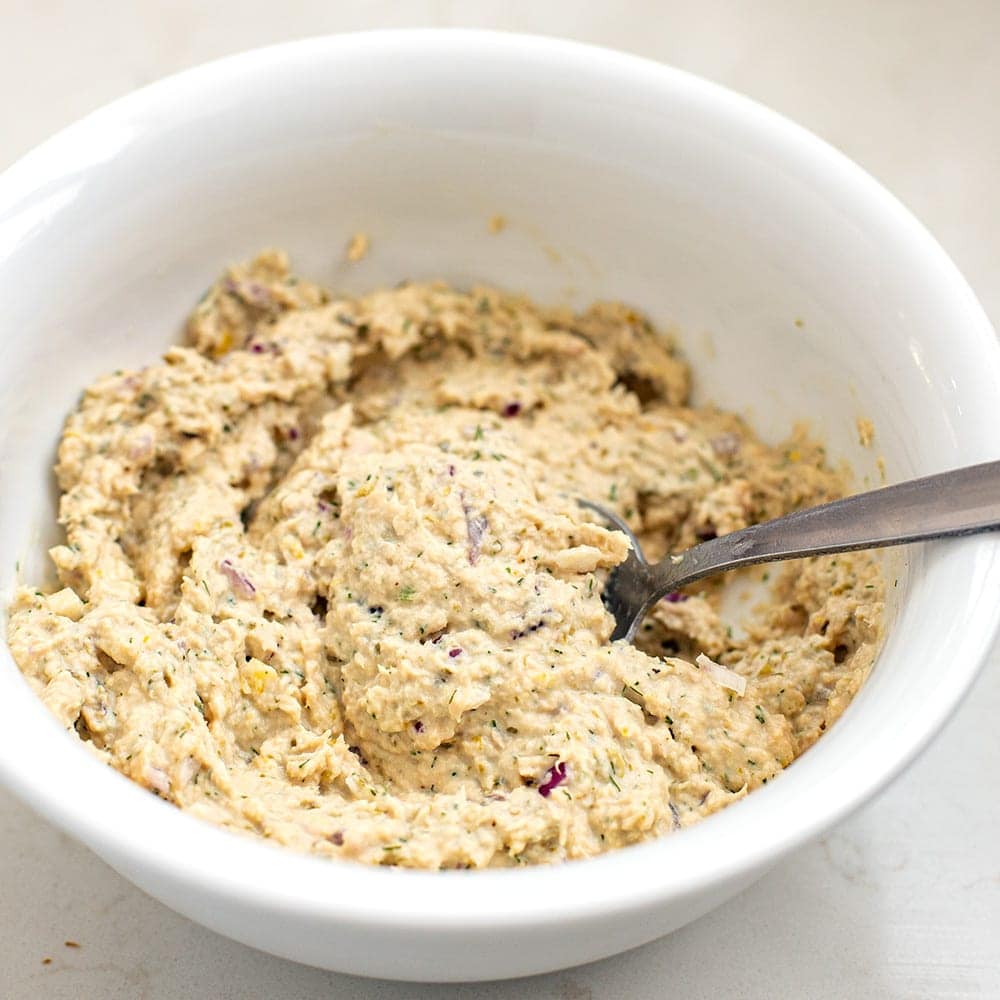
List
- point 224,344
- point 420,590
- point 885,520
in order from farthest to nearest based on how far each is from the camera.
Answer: point 224,344 < point 420,590 < point 885,520

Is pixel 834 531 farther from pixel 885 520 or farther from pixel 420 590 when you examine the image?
pixel 420 590

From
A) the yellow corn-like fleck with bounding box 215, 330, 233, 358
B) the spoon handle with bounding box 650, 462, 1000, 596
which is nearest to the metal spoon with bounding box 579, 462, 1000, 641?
the spoon handle with bounding box 650, 462, 1000, 596

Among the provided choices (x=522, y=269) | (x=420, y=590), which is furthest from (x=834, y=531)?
(x=522, y=269)

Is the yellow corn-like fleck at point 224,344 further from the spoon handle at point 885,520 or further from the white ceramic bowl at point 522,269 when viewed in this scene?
the spoon handle at point 885,520

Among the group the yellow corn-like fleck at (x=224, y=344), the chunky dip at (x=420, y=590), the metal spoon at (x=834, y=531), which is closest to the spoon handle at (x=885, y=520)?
the metal spoon at (x=834, y=531)

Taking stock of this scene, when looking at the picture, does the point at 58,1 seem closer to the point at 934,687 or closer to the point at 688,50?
the point at 688,50

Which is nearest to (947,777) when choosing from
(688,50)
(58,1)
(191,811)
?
(191,811)
